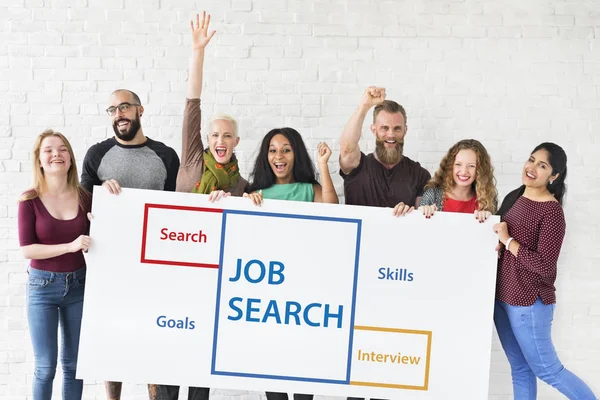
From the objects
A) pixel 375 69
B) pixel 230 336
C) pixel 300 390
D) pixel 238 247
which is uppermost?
pixel 375 69

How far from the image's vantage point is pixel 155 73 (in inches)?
162

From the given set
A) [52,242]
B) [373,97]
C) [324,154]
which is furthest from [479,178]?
[52,242]

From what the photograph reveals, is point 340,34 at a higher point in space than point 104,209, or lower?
higher

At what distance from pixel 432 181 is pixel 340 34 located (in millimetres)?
1316

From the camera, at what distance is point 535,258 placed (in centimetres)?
299

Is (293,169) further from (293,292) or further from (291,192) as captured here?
(293,292)

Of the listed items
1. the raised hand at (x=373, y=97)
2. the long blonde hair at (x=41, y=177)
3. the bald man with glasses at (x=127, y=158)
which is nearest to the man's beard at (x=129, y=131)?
the bald man with glasses at (x=127, y=158)

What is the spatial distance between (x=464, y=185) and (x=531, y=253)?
16.8 inches

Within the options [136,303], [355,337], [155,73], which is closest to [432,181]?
[355,337]

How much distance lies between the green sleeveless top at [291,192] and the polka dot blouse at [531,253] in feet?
3.02

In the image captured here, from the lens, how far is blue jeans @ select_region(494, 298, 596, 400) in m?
3.11

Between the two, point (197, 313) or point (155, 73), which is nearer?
point (197, 313)

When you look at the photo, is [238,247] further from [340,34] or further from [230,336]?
[340,34]

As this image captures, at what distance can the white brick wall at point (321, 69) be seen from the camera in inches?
162
